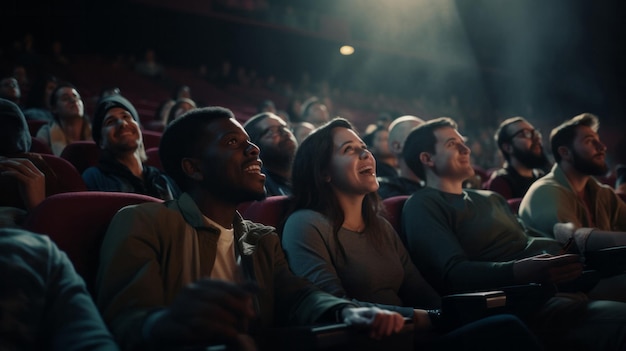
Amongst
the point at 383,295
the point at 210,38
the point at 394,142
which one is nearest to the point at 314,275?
the point at 383,295

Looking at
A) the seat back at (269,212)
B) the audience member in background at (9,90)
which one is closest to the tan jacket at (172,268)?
the seat back at (269,212)

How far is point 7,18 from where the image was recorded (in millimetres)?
3613

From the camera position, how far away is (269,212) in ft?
2.58

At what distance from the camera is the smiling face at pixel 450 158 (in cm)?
96

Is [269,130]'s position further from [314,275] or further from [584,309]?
[584,309]

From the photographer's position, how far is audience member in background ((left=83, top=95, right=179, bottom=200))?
100cm

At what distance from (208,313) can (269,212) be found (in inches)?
16.2

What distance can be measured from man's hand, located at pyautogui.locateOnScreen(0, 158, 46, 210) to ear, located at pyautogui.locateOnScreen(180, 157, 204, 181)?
0.65 feet

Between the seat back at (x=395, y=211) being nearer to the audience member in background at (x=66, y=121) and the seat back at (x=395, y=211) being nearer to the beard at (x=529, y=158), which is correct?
the beard at (x=529, y=158)

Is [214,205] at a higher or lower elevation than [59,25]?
lower

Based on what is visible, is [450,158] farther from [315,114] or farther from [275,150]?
[315,114]

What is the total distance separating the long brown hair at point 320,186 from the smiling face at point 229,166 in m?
0.20

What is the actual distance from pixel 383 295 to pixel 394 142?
0.72 m

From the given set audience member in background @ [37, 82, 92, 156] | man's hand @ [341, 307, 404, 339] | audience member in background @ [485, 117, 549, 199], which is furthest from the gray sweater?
audience member in background @ [37, 82, 92, 156]
